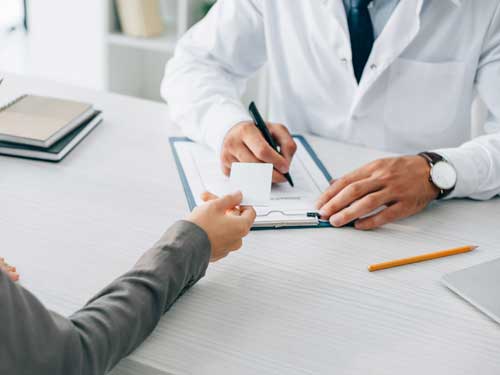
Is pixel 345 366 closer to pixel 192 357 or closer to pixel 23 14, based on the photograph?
pixel 192 357

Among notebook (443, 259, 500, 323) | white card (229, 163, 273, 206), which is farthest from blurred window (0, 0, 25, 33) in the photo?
notebook (443, 259, 500, 323)

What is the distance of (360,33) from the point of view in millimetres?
1357

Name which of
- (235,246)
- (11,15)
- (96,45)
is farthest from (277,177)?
(11,15)

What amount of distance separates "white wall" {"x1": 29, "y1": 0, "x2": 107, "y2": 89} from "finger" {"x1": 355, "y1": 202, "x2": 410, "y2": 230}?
2083 millimetres

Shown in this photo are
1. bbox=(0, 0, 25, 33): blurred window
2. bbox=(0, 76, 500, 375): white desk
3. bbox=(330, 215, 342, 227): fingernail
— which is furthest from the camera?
bbox=(0, 0, 25, 33): blurred window

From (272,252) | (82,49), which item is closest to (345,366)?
(272,252)

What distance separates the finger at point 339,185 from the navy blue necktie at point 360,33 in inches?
16.5

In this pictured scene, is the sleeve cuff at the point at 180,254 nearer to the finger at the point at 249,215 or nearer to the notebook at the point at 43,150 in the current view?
the finger at the point at 249,215

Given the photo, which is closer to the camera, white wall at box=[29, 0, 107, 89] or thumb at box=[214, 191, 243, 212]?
thumb at box=[214, 191, 243, 212]

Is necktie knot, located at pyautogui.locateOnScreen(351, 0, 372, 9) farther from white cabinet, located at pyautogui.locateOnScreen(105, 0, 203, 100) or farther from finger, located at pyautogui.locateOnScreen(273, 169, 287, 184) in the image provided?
white cabinet, located at pyautogui.locateOnScreen(105, 0, 203, 100)

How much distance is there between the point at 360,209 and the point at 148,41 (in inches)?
75.4

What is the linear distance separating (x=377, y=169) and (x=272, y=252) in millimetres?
279

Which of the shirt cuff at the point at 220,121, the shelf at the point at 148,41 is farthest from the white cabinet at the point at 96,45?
the shirt cuff at the point at 220,121

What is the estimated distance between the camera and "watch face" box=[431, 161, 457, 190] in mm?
1065
